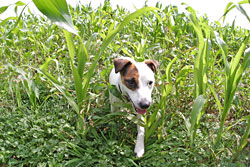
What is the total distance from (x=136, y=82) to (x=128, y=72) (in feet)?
0.43

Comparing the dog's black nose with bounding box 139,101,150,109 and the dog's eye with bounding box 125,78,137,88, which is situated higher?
the dog's eye with bounding box 125,78,137,88

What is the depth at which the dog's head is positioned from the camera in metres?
2.23

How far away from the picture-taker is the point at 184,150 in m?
2.53

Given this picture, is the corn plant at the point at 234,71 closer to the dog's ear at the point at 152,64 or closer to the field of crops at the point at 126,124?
the field of crops at the point at 126,124

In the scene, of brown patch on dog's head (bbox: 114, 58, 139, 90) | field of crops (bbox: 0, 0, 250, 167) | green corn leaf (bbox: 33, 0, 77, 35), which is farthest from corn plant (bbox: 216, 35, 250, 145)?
green corn leaf (bbox: 33, 0, 77, 35)

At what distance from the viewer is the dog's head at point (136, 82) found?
2234 mm

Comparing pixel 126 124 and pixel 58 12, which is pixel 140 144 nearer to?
pixel 126 124

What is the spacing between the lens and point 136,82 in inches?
90.0

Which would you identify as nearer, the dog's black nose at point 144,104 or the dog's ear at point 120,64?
the dog's black nose at point 144,104

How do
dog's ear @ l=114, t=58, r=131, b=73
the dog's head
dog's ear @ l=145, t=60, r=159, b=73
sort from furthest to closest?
dog's ear @ l=145, t=60, r=159, b=73 < dog's ear @ l=114, t=58, r=131, b=73 < the dog's head

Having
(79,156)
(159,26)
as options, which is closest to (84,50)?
(79,156)

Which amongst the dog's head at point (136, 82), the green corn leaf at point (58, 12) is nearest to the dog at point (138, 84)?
the dog's head at point (136, 82)

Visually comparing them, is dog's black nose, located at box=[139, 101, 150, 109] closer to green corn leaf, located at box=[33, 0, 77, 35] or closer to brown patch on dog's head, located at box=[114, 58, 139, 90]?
brown patch on dog's head, located at box=[114, 58, 139, 90]

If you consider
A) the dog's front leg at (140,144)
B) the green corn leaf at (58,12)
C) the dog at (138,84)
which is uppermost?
the green corn leaf at (58,12)
